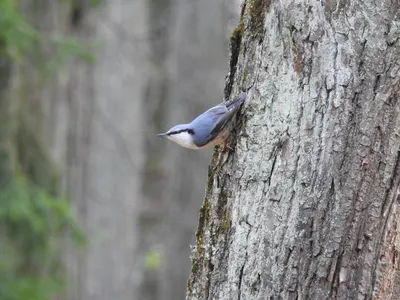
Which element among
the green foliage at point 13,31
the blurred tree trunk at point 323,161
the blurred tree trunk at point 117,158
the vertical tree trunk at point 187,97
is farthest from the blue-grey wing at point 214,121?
the blurred tree trunk at point 117,158

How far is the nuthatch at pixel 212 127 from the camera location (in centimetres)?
238

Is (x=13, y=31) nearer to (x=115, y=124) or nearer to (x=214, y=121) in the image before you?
(x=214, y=121)

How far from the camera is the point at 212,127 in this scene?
2469 millimetres

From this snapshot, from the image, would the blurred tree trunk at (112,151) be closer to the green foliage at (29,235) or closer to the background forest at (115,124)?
the background forest at (115,124)

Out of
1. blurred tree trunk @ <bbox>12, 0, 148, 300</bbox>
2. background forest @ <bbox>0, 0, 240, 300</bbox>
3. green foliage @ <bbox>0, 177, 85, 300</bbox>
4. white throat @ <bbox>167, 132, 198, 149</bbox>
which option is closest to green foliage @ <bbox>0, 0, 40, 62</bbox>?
background forest @ <bbox>0, 0, 240, 300</bbox>

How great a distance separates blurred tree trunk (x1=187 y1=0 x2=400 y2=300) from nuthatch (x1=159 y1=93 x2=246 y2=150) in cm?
12

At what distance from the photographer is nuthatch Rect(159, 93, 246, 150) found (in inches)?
93.8

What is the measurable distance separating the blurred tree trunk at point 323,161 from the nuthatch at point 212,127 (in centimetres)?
12

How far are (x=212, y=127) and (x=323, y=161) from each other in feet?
1.60

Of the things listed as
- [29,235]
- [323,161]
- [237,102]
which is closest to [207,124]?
[237,102]

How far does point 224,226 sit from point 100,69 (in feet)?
29.1

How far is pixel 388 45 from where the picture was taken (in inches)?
84.9

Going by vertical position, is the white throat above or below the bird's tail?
below

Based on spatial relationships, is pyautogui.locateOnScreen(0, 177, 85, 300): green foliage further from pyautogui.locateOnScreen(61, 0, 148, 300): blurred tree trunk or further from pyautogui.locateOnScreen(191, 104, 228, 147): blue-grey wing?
pyautogui.locateOnScreen(61, 0, 148, 300): blurred tree trunk
